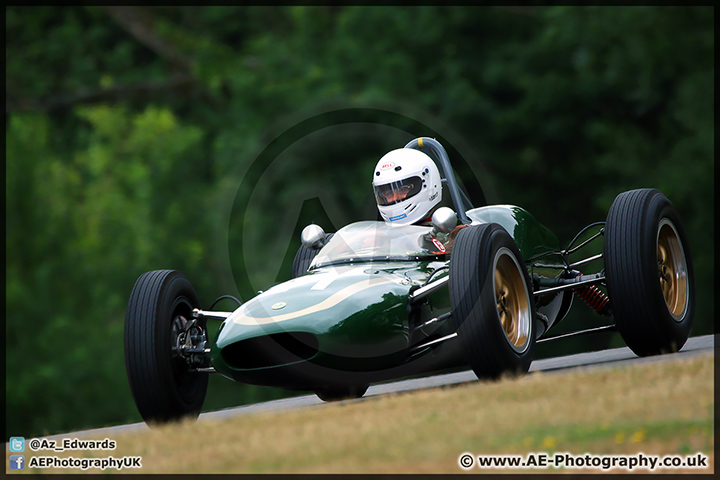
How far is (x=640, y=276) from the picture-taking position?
7.68 meters

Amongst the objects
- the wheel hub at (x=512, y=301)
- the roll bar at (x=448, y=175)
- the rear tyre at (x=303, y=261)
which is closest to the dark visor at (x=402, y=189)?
the roll bar at (x=448, y=175)

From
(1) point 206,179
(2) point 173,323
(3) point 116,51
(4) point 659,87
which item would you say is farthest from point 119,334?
(2) point 173,323

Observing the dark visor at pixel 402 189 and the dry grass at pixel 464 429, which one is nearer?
the dry grass at pixel 464 429

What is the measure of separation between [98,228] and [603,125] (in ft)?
46.7

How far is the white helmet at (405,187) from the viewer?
863cm

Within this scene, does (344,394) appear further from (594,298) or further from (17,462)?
(17,462)

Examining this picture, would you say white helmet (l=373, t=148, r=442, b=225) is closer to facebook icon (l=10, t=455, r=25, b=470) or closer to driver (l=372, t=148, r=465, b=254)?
driver (l=372, t=148, r=465, b=254)

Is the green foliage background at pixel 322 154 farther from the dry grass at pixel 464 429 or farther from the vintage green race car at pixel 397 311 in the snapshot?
the dry grass at pixel 464 429

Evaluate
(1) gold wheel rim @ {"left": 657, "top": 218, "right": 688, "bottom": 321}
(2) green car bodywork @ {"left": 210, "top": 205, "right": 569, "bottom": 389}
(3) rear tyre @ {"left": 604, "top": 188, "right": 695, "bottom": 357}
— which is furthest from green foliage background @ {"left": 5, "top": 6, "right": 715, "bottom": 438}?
(2) green car bodywork @ {"left": 210, "top": 205, "right": 569, "bottom": 389}

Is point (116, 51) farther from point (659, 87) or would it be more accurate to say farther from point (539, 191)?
point (659, 87)

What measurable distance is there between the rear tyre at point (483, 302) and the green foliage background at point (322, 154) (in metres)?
A: 14.6

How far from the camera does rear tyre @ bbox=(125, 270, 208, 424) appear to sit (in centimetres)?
720

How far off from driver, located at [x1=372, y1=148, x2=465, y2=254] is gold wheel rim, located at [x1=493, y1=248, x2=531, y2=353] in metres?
1.34

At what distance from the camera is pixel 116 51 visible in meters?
33.5
